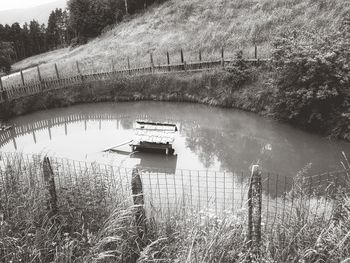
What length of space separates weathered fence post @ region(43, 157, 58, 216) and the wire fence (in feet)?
1.65

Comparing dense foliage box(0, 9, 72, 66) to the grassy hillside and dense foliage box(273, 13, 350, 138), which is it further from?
dense foliage box(273, 13, 350, 138)

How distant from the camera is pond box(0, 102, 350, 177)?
11.9 m

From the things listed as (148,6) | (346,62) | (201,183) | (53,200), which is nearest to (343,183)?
(201,183)

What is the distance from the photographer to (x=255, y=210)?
4801 millimetres

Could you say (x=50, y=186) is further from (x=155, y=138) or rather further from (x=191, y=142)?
(x=191, y=142)

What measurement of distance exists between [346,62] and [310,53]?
1.19 meters

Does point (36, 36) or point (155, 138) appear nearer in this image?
point (155, 138)

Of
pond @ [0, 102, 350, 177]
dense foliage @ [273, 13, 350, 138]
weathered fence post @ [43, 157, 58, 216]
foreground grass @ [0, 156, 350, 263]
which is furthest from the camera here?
dense foliage @ [273, 13, 350, 138]

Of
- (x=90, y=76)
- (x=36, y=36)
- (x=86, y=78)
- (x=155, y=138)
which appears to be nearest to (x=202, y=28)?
(x=90, y=76)

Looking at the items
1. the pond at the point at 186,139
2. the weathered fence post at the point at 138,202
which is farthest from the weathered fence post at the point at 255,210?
the pond at the point at 186,139

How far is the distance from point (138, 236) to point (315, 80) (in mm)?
9710

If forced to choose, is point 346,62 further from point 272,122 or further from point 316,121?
point 272,122

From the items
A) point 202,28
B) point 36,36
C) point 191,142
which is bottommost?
point 191,142

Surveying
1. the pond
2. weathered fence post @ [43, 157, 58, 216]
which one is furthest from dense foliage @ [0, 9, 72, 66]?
weathered fence post @ [43, 157, 58, 216]
